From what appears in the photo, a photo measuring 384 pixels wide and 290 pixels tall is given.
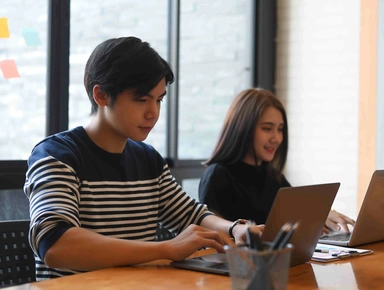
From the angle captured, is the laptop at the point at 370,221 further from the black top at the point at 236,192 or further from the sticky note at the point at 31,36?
the sticky note at the point at 31,36

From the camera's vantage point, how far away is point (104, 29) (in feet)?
Result: 9.89

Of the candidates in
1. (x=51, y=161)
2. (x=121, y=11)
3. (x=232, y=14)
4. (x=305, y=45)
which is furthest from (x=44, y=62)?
(x=305, y=45)

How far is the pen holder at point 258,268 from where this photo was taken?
1.04 meters

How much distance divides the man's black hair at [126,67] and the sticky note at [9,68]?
83 cm

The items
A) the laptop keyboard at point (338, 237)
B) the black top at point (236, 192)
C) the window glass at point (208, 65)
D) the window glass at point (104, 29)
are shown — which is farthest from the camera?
the window glass at point (208, 65)

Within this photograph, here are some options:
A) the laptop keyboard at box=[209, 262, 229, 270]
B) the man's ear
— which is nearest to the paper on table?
A: the laptop keyboard at box=[209, 262, 229, 270]

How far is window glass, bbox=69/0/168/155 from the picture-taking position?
2871 millimetres

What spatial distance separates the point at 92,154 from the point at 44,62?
3.24 feet

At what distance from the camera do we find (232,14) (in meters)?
3.76

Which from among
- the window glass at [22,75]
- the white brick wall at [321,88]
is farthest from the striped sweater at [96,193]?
the white brick wall at [321,88]

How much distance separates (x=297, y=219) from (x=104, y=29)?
1841 millimetres

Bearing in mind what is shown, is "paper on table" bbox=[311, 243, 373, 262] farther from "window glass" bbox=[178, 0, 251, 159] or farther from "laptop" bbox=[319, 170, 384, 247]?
"window glass" bbox=[178, 0, 251, 159]

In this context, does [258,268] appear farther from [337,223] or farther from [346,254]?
[337,223]

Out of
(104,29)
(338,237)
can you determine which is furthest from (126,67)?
(104,29)
